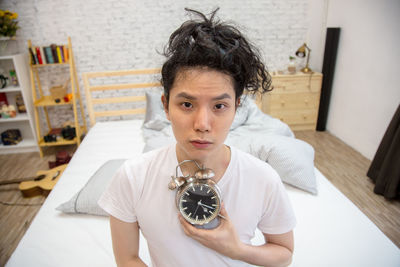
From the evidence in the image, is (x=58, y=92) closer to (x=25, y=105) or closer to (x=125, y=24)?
(x=25, y=105)

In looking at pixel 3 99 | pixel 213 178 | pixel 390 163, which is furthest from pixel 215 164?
pixel 3 99

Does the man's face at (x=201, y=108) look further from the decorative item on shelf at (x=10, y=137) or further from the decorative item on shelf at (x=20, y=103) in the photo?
the decorative item on shelf at (x=10, y=137)

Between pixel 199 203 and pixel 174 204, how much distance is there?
0.28 ft

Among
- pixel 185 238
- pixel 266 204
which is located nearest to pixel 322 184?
pixel 266 204

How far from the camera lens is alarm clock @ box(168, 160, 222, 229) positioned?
66 cm

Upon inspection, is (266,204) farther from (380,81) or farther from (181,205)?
(380,81)

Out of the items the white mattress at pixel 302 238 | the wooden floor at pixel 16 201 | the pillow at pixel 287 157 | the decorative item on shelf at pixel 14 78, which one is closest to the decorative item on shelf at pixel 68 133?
the wooden floor at pixel 16 201

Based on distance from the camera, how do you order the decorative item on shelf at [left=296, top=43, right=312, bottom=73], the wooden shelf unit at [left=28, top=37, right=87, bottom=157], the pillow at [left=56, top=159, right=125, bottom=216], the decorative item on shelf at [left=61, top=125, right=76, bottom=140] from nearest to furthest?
the pillow at [left=56, top=159, right=125, bottom=216] → the wooden shelf unit at [left=28, top=37, right=87, bottom=157] → the decorative item on shelf at [left=61, top=125, right=76, bottom=140] → the decorative item on shelf at [left=296, top=43, right=312, bottom=73]

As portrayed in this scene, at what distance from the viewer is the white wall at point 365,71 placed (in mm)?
2525

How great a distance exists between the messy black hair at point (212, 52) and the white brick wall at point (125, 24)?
2.75 metres

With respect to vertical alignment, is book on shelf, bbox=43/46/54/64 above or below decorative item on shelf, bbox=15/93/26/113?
above

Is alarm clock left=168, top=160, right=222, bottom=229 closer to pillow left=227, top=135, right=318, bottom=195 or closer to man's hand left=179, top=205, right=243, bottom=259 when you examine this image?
man's hand left=179, top=205, right=243, bottom=259

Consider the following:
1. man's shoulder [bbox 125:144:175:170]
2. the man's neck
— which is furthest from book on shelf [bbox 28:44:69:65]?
the man's neck

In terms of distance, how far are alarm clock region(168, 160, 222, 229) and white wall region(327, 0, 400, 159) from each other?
2705mm
